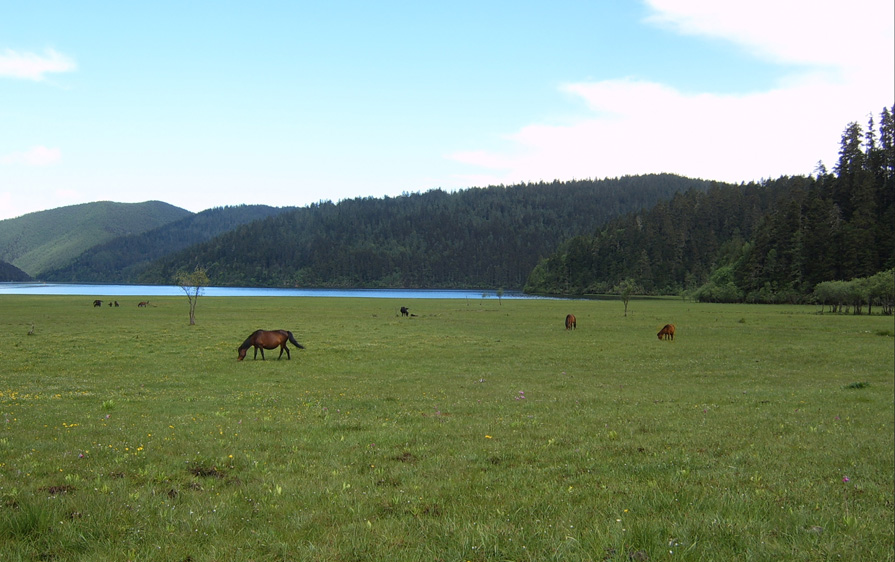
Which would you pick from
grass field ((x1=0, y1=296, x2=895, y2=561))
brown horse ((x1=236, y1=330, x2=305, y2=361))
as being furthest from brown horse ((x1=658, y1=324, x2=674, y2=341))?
brown horse ((x1=236, y1=330, x2=305, y2=361))

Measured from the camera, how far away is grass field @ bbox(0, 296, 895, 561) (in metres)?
6.27

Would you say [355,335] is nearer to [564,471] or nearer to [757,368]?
[757,368]

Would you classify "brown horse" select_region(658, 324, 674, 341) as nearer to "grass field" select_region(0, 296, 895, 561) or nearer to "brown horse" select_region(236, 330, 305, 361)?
"grass field" select_region(0, 296, 895, 561)

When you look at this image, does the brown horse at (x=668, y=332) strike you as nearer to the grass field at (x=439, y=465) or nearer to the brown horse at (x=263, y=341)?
the grass field at (x=439, y=465)

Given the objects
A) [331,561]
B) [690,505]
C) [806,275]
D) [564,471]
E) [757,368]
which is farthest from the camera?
[806,275]

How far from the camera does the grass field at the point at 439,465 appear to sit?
6270mm

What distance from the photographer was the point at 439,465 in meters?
9.70

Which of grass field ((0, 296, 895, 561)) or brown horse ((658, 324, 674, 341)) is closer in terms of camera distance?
grass field ((0, 296, 895, 561))

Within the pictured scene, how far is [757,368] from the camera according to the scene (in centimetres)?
2728

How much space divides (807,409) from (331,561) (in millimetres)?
16015

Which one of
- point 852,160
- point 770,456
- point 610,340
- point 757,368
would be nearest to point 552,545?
point 770,456

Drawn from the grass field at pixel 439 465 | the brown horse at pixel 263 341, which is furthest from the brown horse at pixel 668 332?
the brown horse at pixel 263 341

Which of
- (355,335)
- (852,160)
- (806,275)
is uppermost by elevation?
(852,160)

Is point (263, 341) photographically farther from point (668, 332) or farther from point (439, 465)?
point (668, 332)
